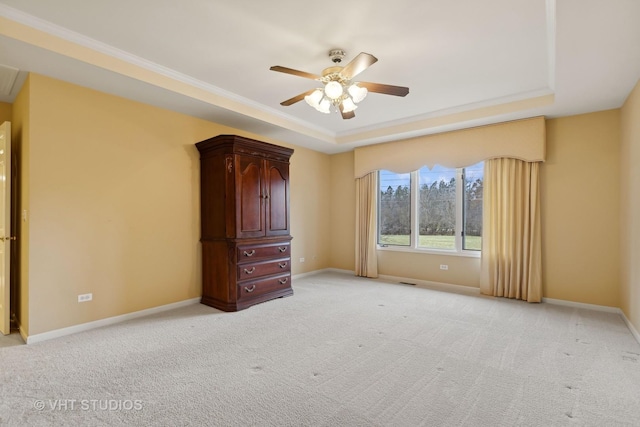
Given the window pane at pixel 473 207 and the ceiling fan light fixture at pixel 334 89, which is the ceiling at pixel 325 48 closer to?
the ceiling fan light fixture at pixel 334 89

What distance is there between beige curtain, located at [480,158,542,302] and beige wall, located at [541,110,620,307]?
16 centimetres

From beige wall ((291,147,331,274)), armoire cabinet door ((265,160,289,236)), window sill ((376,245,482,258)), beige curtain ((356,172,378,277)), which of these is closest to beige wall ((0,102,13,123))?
armoire cabinet door ((265,160,289,236))

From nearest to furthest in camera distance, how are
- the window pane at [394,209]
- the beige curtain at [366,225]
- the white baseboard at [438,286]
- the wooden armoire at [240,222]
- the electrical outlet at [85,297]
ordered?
the electrical outlet at [85,297] < the wooden armoire at [240,222] < the white baseboard at [438,286] < the window pane at [394,209] < the beige curtain at [366,225]

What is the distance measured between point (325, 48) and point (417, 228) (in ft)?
12.2

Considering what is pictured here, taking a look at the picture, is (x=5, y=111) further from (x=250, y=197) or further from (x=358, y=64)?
(x=358, y=64)

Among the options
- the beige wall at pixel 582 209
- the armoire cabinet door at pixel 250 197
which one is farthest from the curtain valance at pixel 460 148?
the armoire cabinet door at pixel 250 197

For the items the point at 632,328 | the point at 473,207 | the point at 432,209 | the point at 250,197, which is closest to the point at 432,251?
the point at 432,209

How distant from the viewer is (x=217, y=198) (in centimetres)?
405

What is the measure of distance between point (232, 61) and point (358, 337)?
10.2 ft

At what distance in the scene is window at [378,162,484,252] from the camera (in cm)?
496

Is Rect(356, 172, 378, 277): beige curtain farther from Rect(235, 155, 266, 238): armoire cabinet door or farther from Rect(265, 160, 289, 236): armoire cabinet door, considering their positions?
Rect(235, 155, 266, 238): armoire cabinet door

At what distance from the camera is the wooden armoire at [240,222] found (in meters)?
3.91

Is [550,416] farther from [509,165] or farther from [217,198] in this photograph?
[217,198]

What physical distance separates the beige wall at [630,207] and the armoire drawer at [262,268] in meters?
4.05
